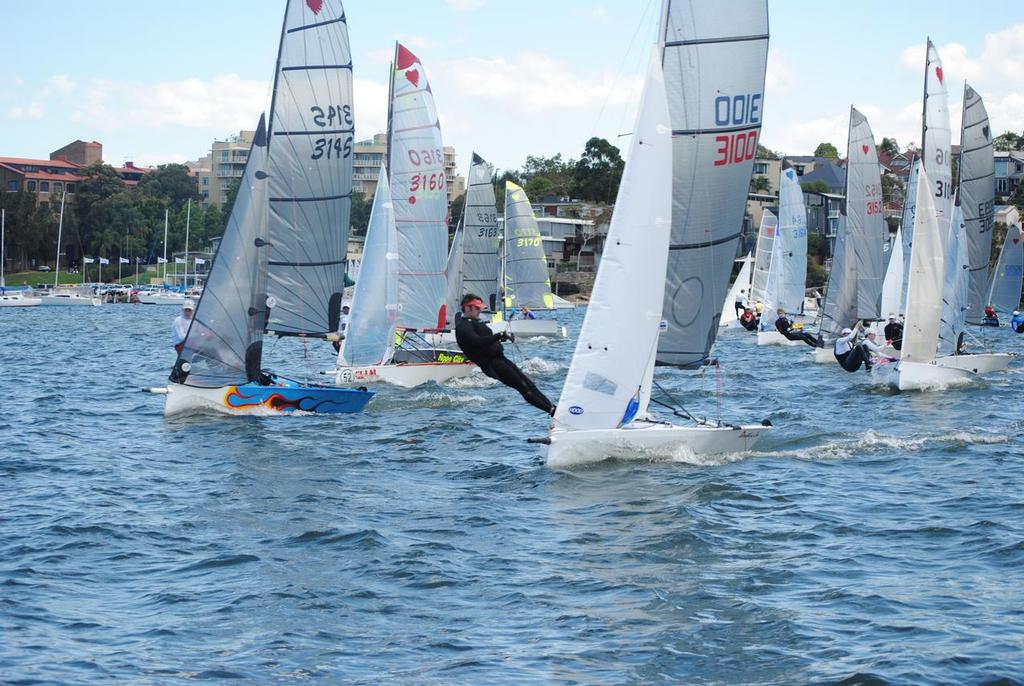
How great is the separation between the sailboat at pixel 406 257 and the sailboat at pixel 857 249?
12.6 metres

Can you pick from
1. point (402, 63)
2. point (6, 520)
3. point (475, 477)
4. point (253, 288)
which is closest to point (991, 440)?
point (475, 477)

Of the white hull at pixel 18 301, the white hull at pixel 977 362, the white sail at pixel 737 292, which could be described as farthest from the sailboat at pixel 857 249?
→ the white hull at pixel 18 301

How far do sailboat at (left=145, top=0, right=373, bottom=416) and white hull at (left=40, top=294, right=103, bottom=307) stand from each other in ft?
208

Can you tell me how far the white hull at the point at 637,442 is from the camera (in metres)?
13.1

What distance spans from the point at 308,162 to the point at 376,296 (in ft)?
10.6

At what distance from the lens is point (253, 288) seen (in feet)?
58.5

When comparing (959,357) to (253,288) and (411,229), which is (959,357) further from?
(253,288)

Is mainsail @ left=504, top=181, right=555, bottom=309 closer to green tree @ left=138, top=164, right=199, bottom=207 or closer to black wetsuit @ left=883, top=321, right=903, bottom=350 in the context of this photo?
black wetsuit @ left=883, top=321, right=903, bottom=350

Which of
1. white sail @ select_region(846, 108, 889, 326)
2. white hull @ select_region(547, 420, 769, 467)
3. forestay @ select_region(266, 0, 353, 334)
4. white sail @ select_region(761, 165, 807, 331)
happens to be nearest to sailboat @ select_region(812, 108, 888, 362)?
white sail @ select_region(846, 108, 889, 326)

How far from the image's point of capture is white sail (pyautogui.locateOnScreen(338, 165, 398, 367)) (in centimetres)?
2145

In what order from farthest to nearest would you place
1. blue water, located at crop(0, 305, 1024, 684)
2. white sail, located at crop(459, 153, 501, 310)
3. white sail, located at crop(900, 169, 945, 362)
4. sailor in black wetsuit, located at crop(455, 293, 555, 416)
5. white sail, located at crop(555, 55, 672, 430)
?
white sail, located at crop(459, 153, 501, 310)
white sail, located at crop(900, 169, 945, 362)
sailor in black wetsuit, located at crop(455, 293, 555, 416)
white sail, located at crop(555, 55, 672, 430)
blue water, located at crop(0, 305, 1024, 684)

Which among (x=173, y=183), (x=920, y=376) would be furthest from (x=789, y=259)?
(x=173, y=183)

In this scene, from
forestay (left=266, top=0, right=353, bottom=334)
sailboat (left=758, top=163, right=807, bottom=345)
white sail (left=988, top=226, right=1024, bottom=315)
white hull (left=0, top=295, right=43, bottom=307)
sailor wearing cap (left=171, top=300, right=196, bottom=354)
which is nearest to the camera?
sailor wearing cap (left=171, top=300, right=196, bottom=354)

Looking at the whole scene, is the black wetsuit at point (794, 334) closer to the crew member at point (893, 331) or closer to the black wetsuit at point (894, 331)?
the crew member at point (893, 331)
